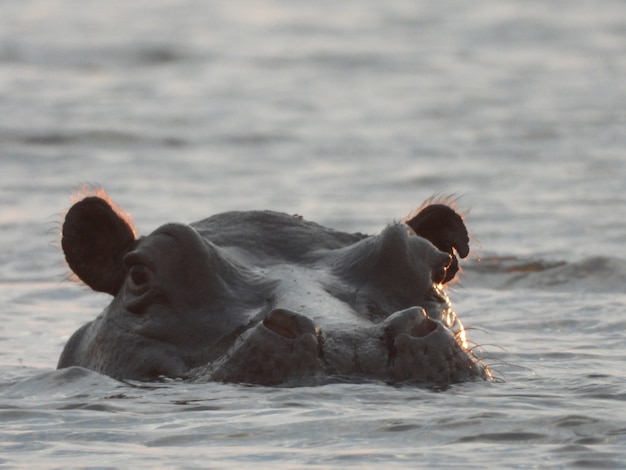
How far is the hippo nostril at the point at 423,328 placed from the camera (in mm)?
6586

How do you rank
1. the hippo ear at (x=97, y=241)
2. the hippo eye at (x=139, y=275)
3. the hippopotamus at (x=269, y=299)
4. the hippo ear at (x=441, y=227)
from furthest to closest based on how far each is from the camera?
the hippo ear at (x=441, y=227), the hippo ear at (x=97, y=241), the hippo eye at (x=139, y=275), the hippopotamus at (x=269, y=299)

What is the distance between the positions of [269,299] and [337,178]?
9857 millimetres

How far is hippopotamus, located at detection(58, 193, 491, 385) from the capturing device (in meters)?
6.57

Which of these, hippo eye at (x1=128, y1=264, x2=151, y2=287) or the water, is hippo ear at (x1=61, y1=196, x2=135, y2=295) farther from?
the water

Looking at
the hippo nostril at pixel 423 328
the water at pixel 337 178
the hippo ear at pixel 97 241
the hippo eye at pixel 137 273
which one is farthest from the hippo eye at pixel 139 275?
the hippo nostril at pixel 423 328

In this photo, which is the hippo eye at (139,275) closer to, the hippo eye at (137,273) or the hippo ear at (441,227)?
the hippo eye at (137,273)

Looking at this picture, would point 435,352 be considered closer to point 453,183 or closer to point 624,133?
point 453,183

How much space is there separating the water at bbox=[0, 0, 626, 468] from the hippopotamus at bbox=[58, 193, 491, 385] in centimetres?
11

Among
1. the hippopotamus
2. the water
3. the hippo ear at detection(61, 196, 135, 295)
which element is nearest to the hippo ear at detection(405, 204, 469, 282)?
the hippopotamus

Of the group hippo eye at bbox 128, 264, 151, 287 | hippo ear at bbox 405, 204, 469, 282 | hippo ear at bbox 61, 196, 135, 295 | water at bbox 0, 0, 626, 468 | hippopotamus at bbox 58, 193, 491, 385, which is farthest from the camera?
hippo ear at bbox 405, 204, 469, 282

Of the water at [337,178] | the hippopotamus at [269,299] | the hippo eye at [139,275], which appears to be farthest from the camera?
the hippo eye at [139,275]

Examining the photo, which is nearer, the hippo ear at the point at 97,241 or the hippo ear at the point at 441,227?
the hippo ear at the point at 97,241

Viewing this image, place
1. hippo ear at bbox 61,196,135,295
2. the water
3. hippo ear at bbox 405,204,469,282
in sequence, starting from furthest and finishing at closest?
hippo ear at bbox 405,204,469,282 → hippo ear at bbox 61,196,135,295 → the water

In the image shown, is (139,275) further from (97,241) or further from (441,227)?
(441,227)
